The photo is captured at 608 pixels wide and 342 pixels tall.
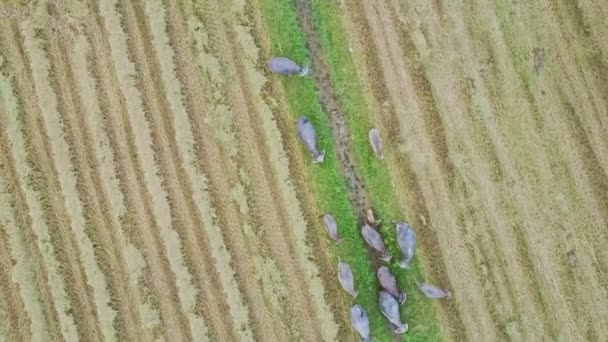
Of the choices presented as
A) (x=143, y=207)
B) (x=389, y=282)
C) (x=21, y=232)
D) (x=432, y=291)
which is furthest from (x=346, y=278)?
→ (x=21, y=232)

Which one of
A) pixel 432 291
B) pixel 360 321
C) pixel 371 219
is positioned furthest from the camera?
pixel 371 219

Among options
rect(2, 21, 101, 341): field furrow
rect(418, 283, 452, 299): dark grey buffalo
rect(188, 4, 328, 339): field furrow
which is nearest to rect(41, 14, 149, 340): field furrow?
rect(2, 21, 101, 341): field furrow

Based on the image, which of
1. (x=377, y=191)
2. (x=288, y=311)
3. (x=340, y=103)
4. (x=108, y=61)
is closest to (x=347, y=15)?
(x=340, y=103)

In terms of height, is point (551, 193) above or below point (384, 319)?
above

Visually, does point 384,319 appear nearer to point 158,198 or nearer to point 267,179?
point 267,179

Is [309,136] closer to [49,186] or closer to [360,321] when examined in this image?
[360,321]

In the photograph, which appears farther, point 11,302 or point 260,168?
point 260,168
